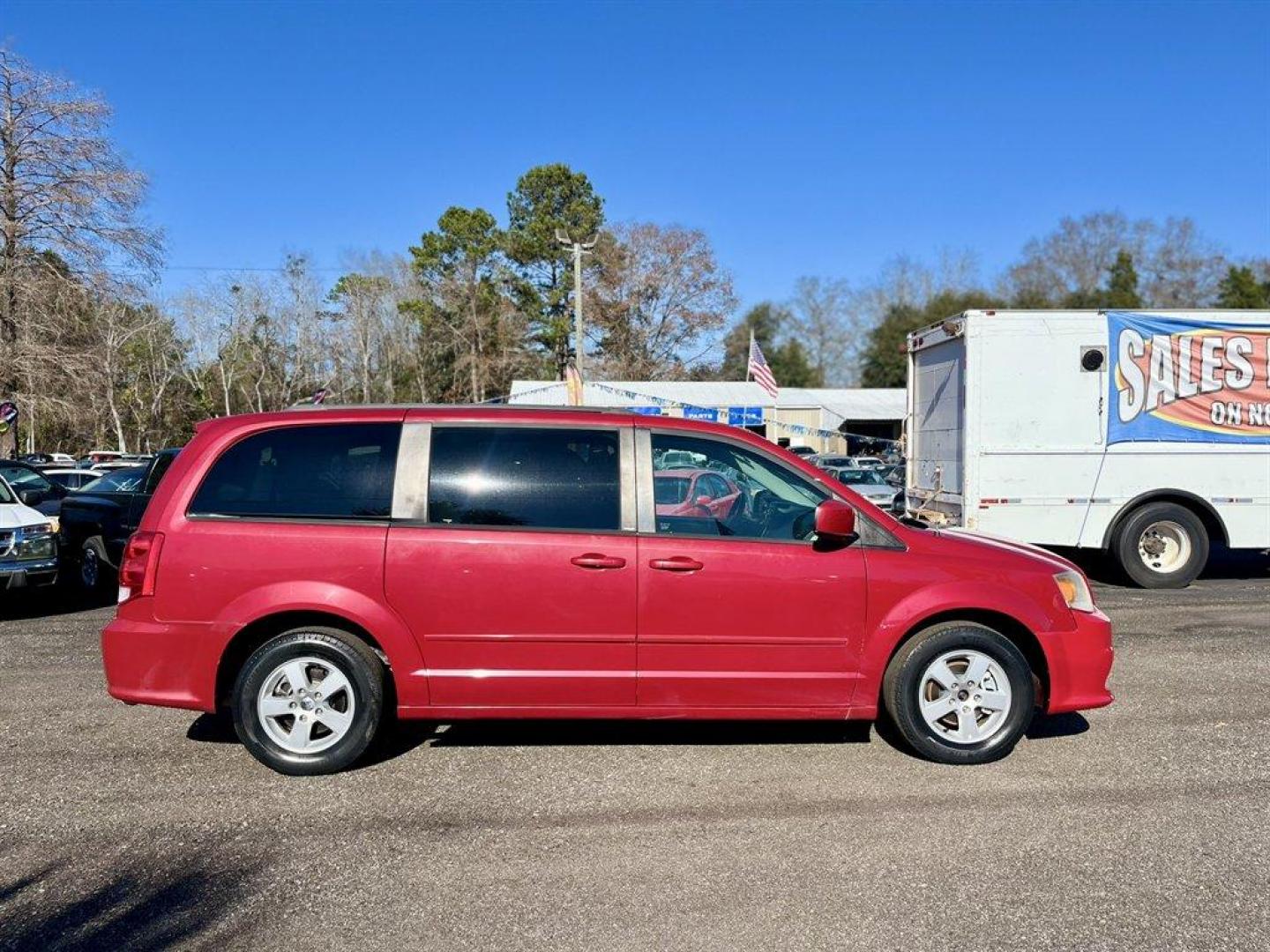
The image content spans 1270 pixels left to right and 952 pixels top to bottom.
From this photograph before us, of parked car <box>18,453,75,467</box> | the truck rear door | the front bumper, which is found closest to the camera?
the front bumper

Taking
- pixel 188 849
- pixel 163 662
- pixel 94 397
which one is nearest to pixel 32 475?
pixel 163 662

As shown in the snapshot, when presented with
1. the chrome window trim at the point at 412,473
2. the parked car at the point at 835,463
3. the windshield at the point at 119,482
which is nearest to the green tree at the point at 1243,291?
the parked car at the point at 835,463

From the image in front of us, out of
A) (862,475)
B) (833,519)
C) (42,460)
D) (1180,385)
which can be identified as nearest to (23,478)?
(833,519)

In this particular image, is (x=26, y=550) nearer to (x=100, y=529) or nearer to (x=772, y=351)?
(x=100, y=529)

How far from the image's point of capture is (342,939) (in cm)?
321

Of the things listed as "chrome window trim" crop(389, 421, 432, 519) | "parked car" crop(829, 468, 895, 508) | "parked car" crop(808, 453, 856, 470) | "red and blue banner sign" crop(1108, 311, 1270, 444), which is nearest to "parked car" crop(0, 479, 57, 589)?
"chrome window trim" crop(389, 421, 432, 519)

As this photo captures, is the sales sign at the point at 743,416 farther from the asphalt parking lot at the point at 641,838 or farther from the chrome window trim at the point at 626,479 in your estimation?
the chrome window trim at the point at 626,479

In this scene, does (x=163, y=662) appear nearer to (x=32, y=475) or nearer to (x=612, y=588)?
(x=612, y=588)

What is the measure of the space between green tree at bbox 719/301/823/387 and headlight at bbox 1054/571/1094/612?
61.9 m

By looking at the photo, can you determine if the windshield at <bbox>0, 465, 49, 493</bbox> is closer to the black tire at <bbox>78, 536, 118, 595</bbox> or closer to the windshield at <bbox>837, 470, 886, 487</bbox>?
the black tire at <bbox>78, 536, 118, 595</bbox>

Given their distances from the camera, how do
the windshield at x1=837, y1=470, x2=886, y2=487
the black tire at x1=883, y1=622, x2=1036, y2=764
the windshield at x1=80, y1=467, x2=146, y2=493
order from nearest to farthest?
the black tire at x1=883, y1=622, x2=1036, y2=764
the windshield at x1=80, y1=467, x2=146, y2=493
the windshield at x1=837, y1=470, x2=886, y2=487

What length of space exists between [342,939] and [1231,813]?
3811 millimetres

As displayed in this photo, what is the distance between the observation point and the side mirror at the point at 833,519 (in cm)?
451

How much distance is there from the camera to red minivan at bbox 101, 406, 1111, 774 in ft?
15.0
